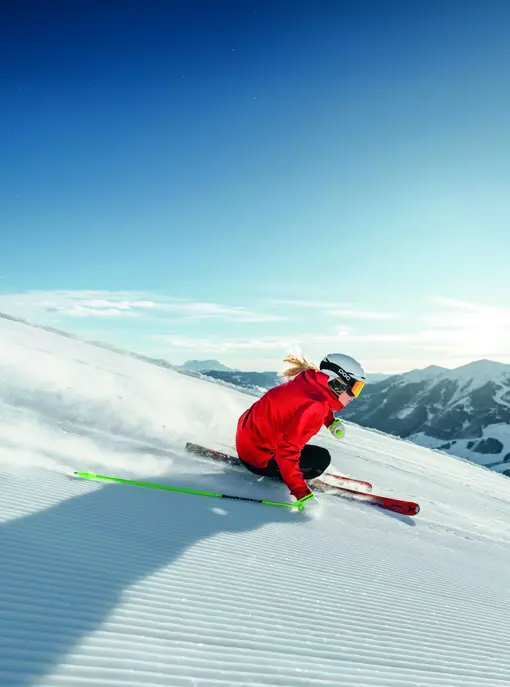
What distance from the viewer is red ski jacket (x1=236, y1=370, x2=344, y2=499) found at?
493cm

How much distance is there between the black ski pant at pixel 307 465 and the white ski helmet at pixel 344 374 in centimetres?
117

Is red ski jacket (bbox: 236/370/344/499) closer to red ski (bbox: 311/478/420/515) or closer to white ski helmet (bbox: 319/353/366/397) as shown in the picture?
white ski helmet (bbox: 319/353/366/397)

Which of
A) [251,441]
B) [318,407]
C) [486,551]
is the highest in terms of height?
[318,407]

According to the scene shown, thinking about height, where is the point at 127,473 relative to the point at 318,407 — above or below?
below

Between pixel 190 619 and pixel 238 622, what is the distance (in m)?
0.26

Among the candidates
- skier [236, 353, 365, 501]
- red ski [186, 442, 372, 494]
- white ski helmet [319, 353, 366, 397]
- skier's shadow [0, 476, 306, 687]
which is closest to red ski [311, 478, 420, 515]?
red ski [186, 442, 372, 494]

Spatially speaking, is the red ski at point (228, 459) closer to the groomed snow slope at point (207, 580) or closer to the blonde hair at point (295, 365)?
the groomed snow slope at point (207, 580)

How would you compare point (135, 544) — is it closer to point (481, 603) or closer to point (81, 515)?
point (81, 515)

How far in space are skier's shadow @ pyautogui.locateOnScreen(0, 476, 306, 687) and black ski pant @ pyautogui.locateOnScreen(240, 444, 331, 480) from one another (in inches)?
47.1

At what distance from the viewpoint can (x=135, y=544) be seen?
3277 mm

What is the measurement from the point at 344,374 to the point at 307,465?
148 centimetres

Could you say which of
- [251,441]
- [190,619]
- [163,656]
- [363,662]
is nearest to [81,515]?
[190,619]

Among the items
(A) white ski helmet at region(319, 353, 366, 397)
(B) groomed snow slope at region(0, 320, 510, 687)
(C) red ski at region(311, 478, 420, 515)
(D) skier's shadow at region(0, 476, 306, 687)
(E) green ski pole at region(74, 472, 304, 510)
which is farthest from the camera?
(C) red ski at region(311, 478, 420, 515)

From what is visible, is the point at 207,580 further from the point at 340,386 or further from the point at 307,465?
the point at 307,465
